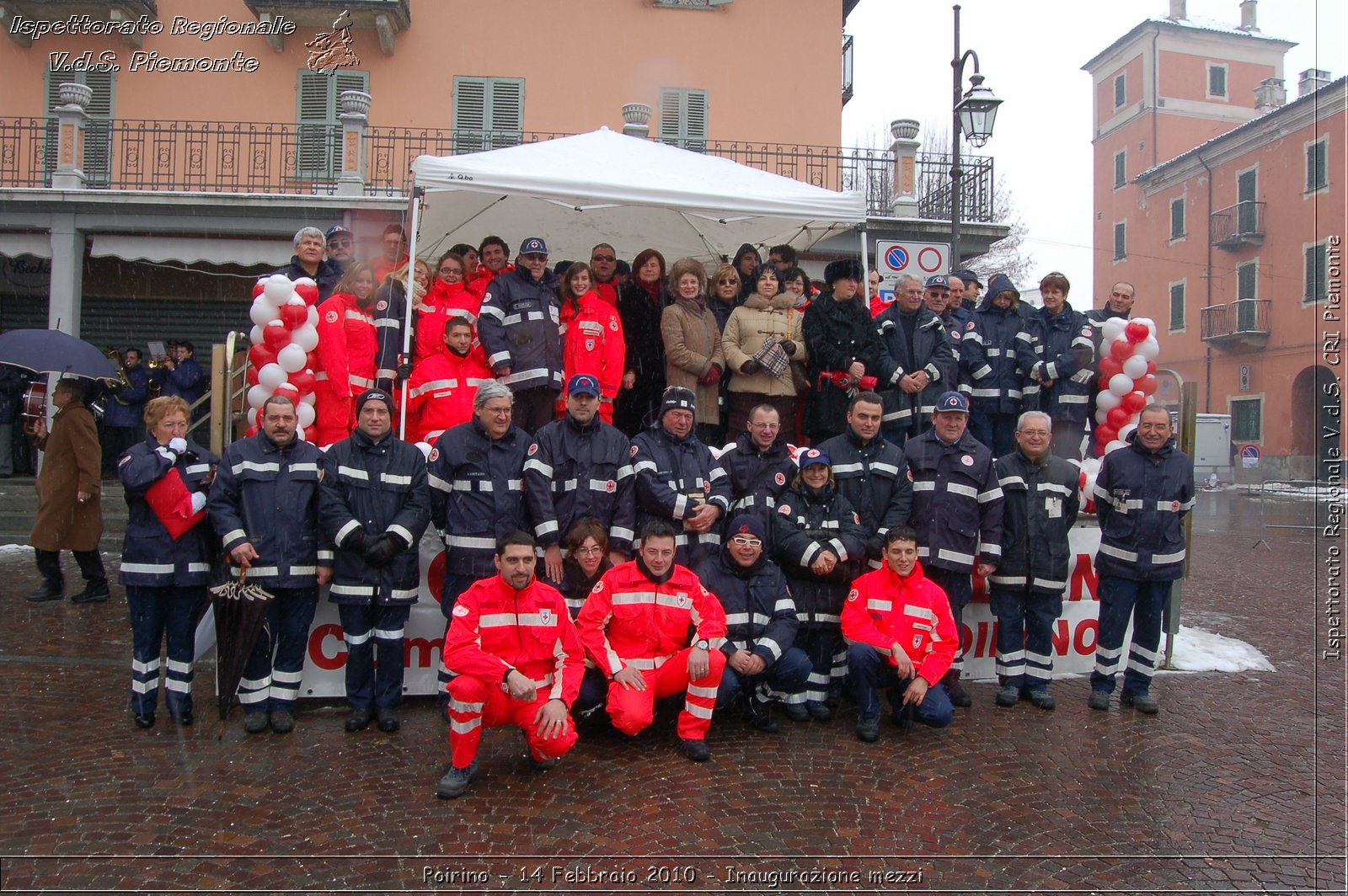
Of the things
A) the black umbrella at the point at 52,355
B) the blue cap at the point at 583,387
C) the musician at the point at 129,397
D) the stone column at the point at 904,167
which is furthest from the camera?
the stone column at the point at 904,167

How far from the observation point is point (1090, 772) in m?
5.11

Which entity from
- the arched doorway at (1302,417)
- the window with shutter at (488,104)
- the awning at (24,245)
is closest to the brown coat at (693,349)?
the window with shutter at (488,104)

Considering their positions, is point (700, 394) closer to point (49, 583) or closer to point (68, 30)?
point (49, 583)

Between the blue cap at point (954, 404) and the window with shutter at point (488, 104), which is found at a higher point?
the window with shutter at point (488, 104)

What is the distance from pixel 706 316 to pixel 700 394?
651mm

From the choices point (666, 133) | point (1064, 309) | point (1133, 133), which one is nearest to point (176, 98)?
point (666, 133)

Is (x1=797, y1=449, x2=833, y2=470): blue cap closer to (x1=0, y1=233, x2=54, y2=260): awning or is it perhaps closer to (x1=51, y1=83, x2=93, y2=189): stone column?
(x1=51, y1=83, x2=93, y2=189): stone column

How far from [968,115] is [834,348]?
7038 mm

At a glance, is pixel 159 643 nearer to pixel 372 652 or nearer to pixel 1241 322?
pixel 372 652

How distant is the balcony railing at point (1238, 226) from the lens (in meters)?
32.9

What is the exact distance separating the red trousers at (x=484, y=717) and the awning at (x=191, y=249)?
1217cm

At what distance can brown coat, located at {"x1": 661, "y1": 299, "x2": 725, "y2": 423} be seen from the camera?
7.55 meters

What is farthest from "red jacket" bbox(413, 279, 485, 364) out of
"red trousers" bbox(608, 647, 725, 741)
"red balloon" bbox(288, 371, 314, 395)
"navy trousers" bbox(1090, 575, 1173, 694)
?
"navy trousers" bbox(1090, 575, 1173, 694)

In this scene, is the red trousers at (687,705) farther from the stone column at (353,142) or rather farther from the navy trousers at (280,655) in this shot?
the stone column at (353,142)
